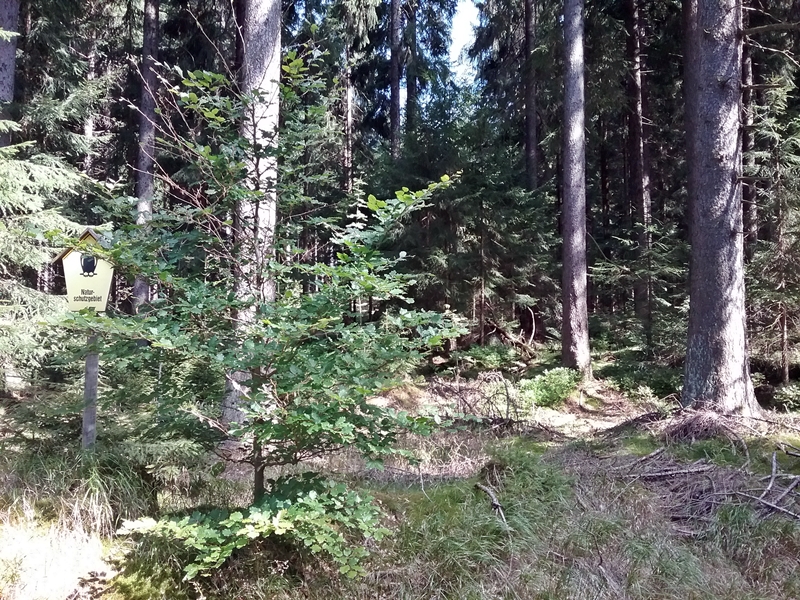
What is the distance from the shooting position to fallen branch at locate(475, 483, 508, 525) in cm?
339

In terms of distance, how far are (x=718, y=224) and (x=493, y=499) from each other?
4.57m

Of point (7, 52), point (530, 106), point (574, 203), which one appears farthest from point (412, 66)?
point (7, 52)

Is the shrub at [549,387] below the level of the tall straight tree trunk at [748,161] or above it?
below

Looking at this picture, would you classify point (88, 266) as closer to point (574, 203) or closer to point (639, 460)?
point (639, 460)

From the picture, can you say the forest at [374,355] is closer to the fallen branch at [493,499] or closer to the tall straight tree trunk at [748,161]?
the fallen branch at [493,499]

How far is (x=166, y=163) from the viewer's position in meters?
13.9

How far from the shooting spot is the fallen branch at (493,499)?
339cm

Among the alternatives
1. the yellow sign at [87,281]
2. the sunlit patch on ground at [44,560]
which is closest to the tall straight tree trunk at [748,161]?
the yellow sign at [87,281]

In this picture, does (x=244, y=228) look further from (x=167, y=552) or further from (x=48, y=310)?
(x=48, y=310)

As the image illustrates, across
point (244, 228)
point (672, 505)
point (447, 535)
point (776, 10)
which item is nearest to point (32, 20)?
point (244, 228)

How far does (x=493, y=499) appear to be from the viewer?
11.7 feet

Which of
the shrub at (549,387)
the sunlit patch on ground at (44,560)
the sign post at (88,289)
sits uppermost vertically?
the sign post at (88,289)

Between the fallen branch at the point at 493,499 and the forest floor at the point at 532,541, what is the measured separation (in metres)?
0.02

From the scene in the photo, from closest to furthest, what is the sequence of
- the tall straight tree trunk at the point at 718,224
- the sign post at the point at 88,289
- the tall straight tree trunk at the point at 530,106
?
the sign post at the point at 88,289 < the tall straight tree trunk at the point at 718,224 < the tall straight tree trunk at the point at 530,106
